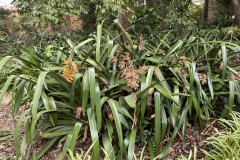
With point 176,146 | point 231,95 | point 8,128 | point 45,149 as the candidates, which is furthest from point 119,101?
point 8,128

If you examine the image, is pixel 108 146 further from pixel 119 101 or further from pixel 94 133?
pixel 119 101

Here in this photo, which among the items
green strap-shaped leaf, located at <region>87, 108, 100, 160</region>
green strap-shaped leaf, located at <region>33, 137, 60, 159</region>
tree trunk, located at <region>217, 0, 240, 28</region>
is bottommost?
green strap-shaped leaf, located at <region>33, 137, 60, 159</region>

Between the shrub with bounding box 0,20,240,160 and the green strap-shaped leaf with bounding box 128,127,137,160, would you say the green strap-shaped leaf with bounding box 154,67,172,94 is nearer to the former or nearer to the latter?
the shrub with bounding box 0,20,240,160

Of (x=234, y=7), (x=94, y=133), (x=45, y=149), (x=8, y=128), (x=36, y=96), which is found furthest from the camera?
(x=234, y=7)

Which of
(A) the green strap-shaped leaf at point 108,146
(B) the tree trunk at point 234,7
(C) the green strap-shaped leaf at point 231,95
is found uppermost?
(B) the tree trunk at point 234,7

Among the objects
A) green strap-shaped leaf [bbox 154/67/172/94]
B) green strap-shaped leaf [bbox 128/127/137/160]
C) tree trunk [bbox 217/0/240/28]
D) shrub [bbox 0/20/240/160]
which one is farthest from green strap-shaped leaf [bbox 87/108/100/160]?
tree trunk [bbox 217/0/240/28]

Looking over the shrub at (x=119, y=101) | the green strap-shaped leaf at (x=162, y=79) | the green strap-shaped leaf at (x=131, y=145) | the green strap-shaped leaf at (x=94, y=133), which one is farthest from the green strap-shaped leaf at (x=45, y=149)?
the green strap-shaped leaf at (x=162, y=79)

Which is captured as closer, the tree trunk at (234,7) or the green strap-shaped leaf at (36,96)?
the green strap-shaped leaf at (36,96)

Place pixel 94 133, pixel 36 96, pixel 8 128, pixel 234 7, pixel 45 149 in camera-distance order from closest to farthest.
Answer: pixel 36 96 < pixel 94 133 < pixel 45 149 < pixel 8 128 < pixel 234 7

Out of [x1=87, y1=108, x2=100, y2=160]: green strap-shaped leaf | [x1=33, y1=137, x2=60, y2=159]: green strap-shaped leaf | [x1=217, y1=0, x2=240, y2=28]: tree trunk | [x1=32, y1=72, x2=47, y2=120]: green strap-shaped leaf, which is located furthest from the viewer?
[x1=217, y1=0, x2=240, y2=28]: tree trunk

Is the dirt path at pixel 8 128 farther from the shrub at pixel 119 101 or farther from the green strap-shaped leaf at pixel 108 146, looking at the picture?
the green strap-shaped leaf at pixel 108 146

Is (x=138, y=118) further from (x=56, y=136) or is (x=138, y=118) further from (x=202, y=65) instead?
(x=202, y=65)

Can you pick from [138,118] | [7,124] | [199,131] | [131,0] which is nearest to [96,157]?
[138,118]

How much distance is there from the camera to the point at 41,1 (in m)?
4.27
